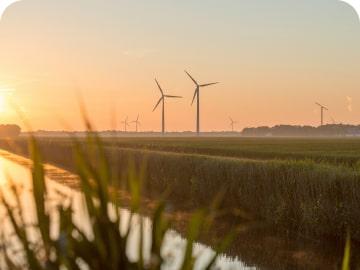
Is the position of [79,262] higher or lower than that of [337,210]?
higher

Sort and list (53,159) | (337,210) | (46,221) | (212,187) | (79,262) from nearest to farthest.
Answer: (46,221)
(79,262)
(337,210)
(212,187)
(53,159)

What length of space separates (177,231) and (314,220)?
470cm

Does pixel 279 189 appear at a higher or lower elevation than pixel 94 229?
lower

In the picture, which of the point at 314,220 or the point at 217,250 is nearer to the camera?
the point at 217,250

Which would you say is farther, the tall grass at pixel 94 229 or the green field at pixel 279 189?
the green field at pixel 279 189

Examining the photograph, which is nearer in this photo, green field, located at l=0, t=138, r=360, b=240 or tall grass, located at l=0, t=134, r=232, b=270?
tall grass, located at l=0, t=134, r=232, b=270

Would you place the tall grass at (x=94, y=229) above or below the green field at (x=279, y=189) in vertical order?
above

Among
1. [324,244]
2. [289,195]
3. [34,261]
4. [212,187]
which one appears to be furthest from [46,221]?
[212,187]

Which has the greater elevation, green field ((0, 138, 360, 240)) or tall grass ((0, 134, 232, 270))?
tall grass ((0, 134, 232, 270))

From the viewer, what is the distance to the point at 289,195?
19938mm

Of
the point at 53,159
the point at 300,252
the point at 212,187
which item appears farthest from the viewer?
the point at 53,159

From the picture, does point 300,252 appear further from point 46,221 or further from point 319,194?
point 46,221

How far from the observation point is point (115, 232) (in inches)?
80.0

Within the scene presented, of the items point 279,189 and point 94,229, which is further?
point 279,189
